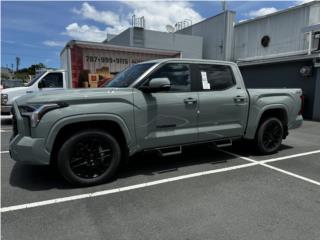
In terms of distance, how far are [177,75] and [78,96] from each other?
1778mm

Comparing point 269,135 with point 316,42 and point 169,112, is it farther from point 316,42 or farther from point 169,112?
point 316,42

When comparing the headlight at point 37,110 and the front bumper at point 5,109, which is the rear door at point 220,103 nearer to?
the headlight at point 37,110

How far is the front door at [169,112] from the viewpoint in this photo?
421 cm

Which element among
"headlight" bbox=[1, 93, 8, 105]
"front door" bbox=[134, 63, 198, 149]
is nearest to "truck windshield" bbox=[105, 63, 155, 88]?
"front door" bbox=[134, 63, 198, 149]

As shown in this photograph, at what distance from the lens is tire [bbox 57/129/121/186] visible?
148 inches

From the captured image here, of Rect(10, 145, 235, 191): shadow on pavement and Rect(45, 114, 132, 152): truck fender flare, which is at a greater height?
Rect(45, 114, 132, 152): truck fender flare

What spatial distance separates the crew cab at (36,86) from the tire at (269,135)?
793 cm

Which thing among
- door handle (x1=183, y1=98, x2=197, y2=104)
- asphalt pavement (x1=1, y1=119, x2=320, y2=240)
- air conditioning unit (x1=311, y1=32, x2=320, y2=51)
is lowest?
asphalt pavement (x1=1, y1=119, x2=320, y2=240)

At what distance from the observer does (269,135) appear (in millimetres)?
5777

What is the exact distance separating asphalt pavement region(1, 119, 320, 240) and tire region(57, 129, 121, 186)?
177 millimetres

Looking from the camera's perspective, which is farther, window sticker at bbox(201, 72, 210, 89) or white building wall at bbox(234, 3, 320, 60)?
white building wall at bbox(234, 3, 320, 60)

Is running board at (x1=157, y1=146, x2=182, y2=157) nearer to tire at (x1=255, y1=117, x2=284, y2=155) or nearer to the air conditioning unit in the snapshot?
tire at (x1=255, y1=117, x2=284, y2=155)

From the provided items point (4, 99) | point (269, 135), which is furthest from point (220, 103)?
point (4, 99)

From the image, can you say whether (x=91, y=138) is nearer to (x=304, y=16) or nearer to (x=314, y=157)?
Answer: (x=314, y=157)
